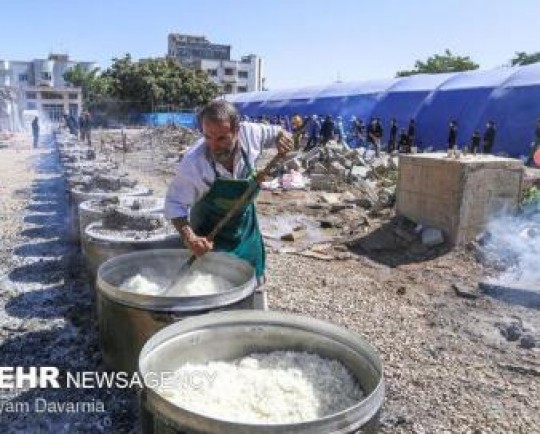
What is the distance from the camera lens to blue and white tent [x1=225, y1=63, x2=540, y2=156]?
2059cm

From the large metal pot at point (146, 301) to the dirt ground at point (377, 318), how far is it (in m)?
0.65

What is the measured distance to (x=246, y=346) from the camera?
8.66ft

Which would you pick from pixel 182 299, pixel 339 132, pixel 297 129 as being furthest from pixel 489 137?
pixel 182 299

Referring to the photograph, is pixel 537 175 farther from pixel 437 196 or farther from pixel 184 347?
pixel 184 347

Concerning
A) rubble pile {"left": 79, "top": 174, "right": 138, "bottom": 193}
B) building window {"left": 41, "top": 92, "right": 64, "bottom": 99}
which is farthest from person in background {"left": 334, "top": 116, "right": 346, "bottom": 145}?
building window {"left": 41, "top": 92, "right": 64, "bottom": 99}

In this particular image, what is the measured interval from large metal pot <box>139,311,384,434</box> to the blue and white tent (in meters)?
19.9

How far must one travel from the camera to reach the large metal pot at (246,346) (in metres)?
1.88

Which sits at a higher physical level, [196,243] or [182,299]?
[196,243]


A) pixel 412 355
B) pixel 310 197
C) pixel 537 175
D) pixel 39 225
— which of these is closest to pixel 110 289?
pixel 412 355

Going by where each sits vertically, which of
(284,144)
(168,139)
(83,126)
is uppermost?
(284,144)

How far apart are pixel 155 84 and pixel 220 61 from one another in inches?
1524

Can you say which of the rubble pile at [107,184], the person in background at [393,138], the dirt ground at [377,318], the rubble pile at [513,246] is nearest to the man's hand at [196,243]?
the dirt ground at [377,318]

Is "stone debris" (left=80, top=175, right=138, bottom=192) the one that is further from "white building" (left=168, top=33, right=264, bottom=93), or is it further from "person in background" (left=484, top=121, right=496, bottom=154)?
"white building" (left=168, top=33, right=264, bottom=93)

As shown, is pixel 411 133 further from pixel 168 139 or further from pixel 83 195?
pixel 83 195
